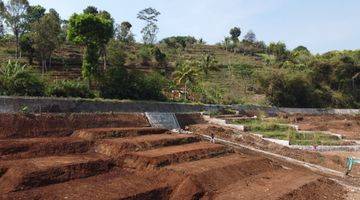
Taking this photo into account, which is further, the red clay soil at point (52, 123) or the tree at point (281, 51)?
the tree at point (281, 51)

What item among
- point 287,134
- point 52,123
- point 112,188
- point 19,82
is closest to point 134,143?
point 52,123

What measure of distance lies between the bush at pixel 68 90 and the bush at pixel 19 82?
87cm

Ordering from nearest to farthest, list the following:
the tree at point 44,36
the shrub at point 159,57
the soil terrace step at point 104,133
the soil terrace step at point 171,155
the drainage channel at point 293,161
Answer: the soil terrace step at point 171,155 → the soil terrace step at point 104,133 → the drainage channel at point 293,161 → the tree at point 44,36 → the shrub at point 159,57

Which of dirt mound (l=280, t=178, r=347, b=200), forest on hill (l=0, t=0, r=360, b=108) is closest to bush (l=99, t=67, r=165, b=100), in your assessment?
forest on hill (l=0, t=0, r=360, b=108)

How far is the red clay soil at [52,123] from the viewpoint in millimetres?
23725

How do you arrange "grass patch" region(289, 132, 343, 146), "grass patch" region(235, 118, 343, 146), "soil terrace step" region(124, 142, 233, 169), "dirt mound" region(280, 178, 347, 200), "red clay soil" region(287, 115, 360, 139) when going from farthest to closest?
"red clay soil" region(287, 115, 360, 139), "grass patch" region(235, 118, 343, 146), "grass patch" region(289, 132, 343, 146), "soil terrace step" region(124, 142, 233, 169), "dirt mound" region(280, 178, 347, 200)

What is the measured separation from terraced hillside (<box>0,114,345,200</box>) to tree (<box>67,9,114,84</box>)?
32.1 ft

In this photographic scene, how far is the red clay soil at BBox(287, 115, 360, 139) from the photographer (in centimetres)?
4072

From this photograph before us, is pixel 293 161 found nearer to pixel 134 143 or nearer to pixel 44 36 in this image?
pixel 134 143

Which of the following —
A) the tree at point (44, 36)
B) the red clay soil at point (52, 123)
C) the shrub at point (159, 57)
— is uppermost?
the tree at point (44, 36)

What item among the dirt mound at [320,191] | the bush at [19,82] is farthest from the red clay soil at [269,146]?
the bush at [19,82]

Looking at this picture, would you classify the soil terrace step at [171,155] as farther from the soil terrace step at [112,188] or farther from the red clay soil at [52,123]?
the red clay soil at [52,123]

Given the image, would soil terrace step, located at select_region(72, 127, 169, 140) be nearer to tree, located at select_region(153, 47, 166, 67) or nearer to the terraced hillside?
the terraced hillside

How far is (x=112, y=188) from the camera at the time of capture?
17156mm
